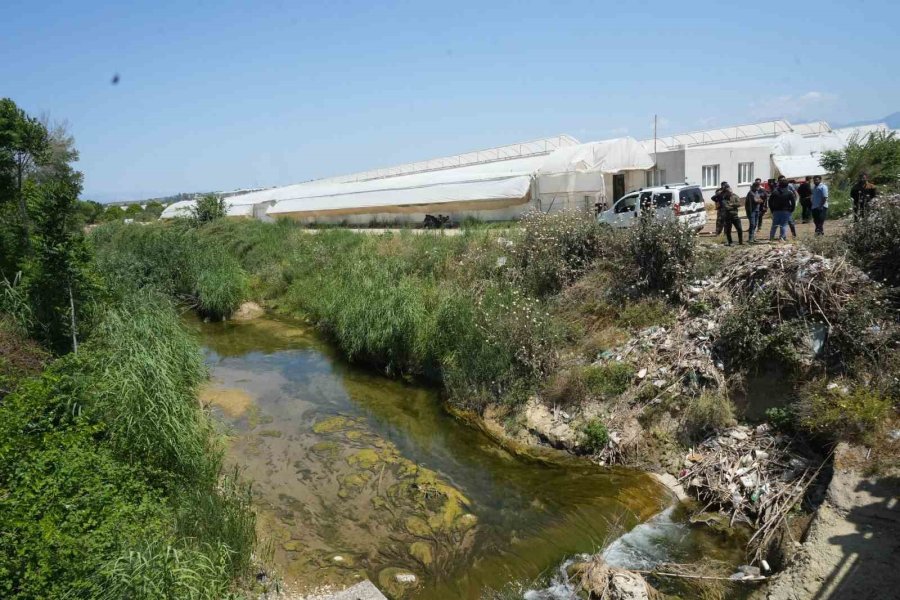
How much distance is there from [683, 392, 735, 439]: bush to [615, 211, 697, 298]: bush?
114 inches

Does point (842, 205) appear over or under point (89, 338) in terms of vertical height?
over

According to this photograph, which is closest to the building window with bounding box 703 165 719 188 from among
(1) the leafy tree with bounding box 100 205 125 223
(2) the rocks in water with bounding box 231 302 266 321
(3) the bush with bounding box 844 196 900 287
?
(3) the bush with bounding box 844 196 900 287

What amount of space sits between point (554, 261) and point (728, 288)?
4.13 m

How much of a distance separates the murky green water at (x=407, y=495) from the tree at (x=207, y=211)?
26048 mm

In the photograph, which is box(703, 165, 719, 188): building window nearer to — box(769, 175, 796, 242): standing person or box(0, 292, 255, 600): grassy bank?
box(769, 175, 796, 242): standing person

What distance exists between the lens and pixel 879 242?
397 inches

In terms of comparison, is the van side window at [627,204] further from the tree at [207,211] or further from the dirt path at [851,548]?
the tree at [207,211]

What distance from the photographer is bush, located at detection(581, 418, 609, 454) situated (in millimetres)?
9789

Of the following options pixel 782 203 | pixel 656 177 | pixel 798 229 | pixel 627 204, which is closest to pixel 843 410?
pixel 782 203

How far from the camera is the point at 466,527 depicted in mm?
8242

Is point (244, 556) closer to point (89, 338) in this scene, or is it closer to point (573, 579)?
point (573, 579)

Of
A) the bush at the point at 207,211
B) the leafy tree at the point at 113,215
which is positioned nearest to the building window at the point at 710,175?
the bush at the point at 207,211

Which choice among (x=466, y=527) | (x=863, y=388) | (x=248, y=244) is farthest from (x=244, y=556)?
(x=248, y=244)

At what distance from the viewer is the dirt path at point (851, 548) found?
242 inches
